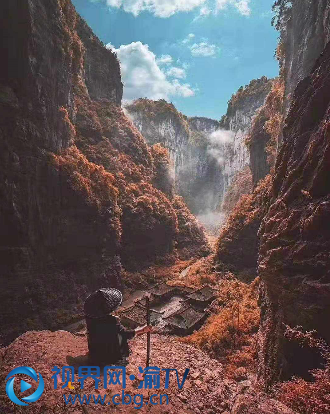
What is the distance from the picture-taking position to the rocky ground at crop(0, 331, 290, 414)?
580 centimetres

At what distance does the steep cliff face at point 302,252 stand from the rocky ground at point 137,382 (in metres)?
1.69

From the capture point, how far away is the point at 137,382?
7211 millimetres

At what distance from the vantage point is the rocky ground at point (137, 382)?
19.0 ft

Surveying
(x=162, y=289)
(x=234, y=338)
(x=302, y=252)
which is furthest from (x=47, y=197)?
(x=302, y=252)

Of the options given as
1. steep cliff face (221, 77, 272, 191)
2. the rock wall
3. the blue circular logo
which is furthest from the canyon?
steep cliff face (221, 77, 272, 191)

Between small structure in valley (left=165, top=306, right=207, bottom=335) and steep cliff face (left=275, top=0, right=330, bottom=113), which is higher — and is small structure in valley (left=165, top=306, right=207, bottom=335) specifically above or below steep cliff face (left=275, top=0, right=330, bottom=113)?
below

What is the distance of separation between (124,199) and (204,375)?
29.3 m

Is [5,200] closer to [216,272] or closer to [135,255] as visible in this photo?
[135,255]

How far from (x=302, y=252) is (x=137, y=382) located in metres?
5.83

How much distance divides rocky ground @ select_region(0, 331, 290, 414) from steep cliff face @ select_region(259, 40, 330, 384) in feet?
5.54

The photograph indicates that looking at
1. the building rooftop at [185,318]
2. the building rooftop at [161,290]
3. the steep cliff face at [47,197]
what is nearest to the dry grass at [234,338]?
the building rooftop at [185,318]

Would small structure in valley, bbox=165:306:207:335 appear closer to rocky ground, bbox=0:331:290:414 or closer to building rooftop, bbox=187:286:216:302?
building rooftop, bbox=187:286:216:302

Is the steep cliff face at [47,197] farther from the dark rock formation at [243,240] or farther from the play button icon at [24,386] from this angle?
the play button icon at [24,386]

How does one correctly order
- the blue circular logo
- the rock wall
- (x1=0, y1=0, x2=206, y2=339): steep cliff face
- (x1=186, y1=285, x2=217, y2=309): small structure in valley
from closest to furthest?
the blue circular logo → (x1=0, y1=0, x2=206, y2=339): steep cliff face → (x1=186, y1=285, x2=217, y2=309): small structure in valley → the rock wall
